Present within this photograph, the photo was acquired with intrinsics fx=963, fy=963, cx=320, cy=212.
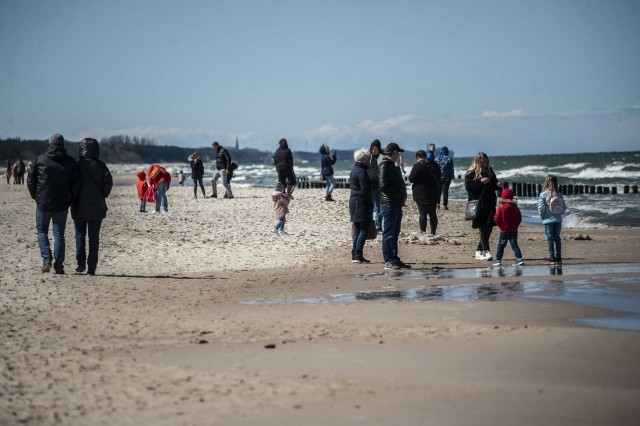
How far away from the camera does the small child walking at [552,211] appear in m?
14.0

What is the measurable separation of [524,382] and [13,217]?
20261 millimetres

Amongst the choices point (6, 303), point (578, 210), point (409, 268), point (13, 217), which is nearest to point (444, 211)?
point (578, 210)

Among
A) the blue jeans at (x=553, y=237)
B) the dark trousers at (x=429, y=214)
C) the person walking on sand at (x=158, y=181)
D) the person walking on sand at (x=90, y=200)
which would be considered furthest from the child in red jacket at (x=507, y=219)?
the person walking on sand at (x=158, y=181)

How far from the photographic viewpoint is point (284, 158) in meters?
25.5

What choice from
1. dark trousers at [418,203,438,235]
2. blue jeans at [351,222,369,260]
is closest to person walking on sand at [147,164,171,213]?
dark trousers at [418,203,438,235]

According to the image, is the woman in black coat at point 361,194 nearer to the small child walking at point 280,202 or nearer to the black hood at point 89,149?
the black hood at point 89,149

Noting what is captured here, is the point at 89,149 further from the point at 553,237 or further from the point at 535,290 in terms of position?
the point at 553,237

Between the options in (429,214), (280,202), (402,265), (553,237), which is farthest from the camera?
(280,202)

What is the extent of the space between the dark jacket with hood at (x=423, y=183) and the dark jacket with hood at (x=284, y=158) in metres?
7.86

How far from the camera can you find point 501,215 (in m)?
13.9

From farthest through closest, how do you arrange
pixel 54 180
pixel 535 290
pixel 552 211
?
pixel 552 211 < pixel 54 180 < pixel 535 290

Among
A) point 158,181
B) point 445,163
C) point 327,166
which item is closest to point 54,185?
point 158,181

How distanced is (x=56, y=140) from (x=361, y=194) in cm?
448

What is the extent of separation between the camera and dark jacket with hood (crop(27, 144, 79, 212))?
41.1 ft
